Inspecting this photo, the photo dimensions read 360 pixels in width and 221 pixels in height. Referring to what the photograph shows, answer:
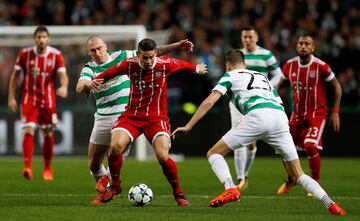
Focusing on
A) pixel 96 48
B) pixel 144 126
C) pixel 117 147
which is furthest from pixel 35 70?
pixel 117 147

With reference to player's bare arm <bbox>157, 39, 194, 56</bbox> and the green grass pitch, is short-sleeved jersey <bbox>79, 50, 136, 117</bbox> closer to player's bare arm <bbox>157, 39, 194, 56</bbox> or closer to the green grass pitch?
player's bare arm <bbox>157, 39, 194, 56</bbox>

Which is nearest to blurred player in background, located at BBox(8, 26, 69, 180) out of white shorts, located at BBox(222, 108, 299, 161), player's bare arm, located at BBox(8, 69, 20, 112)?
player's bare arm, located at BBox(8, 69, 20, 112)

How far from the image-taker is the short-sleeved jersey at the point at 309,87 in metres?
12.8

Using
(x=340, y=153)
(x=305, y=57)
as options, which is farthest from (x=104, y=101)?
(x=340, y=153)

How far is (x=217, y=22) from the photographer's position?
23578mm

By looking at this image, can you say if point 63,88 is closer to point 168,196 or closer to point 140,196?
point 168,196

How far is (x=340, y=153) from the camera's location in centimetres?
2080

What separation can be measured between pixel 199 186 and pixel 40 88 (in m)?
3.41

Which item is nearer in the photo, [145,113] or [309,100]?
[145,113]

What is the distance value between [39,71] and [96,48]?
431 cm

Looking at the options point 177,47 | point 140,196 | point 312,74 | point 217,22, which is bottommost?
point 140,196

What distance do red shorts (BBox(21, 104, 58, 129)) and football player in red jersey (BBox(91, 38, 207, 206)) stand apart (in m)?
4.73

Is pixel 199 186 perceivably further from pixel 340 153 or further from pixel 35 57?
pixel 340 153

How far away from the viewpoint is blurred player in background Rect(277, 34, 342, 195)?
1267cm
